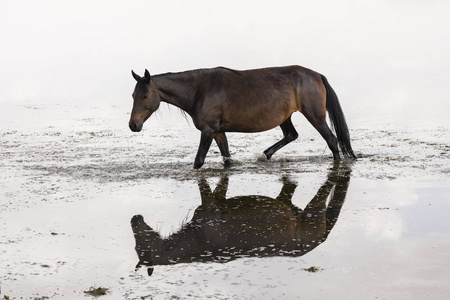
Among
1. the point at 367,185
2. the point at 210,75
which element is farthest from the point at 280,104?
the point at 367,185

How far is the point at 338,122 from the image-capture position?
10.1 metres

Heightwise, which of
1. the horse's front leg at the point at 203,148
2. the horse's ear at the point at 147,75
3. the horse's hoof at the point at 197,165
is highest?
the horse's ear at the point at 147,75

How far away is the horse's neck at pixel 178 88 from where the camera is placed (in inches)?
373

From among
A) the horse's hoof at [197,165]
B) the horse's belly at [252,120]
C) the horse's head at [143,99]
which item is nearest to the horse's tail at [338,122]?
the horse's belly at [252,120]

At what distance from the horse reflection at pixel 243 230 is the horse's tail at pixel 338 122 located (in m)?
2.43

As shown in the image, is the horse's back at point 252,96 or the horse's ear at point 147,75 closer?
the horse's ear at point 147,75

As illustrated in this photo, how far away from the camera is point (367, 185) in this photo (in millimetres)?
7785

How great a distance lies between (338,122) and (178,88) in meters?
2.52

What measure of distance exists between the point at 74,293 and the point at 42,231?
70.9 inches

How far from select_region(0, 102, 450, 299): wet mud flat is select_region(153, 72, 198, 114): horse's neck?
96 centimetres

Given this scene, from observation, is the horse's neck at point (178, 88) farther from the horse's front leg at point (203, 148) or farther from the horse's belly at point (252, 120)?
the horse's belly at point (252, 120)

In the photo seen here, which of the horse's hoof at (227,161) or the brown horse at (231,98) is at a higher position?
the brown horse at (231,98)

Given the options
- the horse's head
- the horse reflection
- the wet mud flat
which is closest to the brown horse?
the horse's head

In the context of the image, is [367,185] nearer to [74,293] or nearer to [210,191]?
[210,191]
